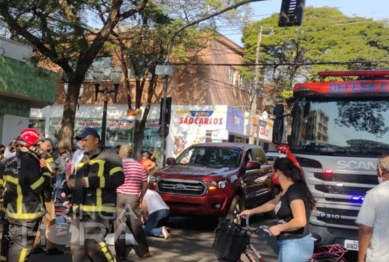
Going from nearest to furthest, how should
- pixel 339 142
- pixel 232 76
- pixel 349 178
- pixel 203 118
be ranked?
1. pixel 349 178
2. pixel 339 142
3. pixel 203 118
4. pixel 232 76

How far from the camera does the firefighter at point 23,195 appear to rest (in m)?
5.63

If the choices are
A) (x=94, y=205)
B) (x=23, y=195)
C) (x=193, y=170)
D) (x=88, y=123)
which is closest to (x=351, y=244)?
(x=94, y=205)

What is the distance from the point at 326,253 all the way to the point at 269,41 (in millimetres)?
29560

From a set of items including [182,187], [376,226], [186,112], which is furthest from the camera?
[186,112]

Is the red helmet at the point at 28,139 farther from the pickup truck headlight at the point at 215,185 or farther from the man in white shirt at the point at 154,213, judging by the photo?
the pickup truck headlight at the point at 215,185

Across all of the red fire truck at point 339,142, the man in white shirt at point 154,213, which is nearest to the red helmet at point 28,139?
the man in white shirt at point 154,213

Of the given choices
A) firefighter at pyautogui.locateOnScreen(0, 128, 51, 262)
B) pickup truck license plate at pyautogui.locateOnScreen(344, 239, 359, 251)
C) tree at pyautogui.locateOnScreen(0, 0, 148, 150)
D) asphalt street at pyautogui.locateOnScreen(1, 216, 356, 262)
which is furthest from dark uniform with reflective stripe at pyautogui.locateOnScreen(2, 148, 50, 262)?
tree at pyautogui.locateOnScreen(0, 0, 148, 150)

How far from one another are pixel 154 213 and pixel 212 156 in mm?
2732

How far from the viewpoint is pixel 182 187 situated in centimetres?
1048

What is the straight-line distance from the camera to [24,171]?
18.5ft

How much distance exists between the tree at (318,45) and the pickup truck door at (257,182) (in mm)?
20622

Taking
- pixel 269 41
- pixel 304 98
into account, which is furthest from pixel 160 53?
pixel 304 98

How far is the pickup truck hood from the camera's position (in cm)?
1063

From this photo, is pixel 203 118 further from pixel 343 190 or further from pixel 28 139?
pixel 28 139
